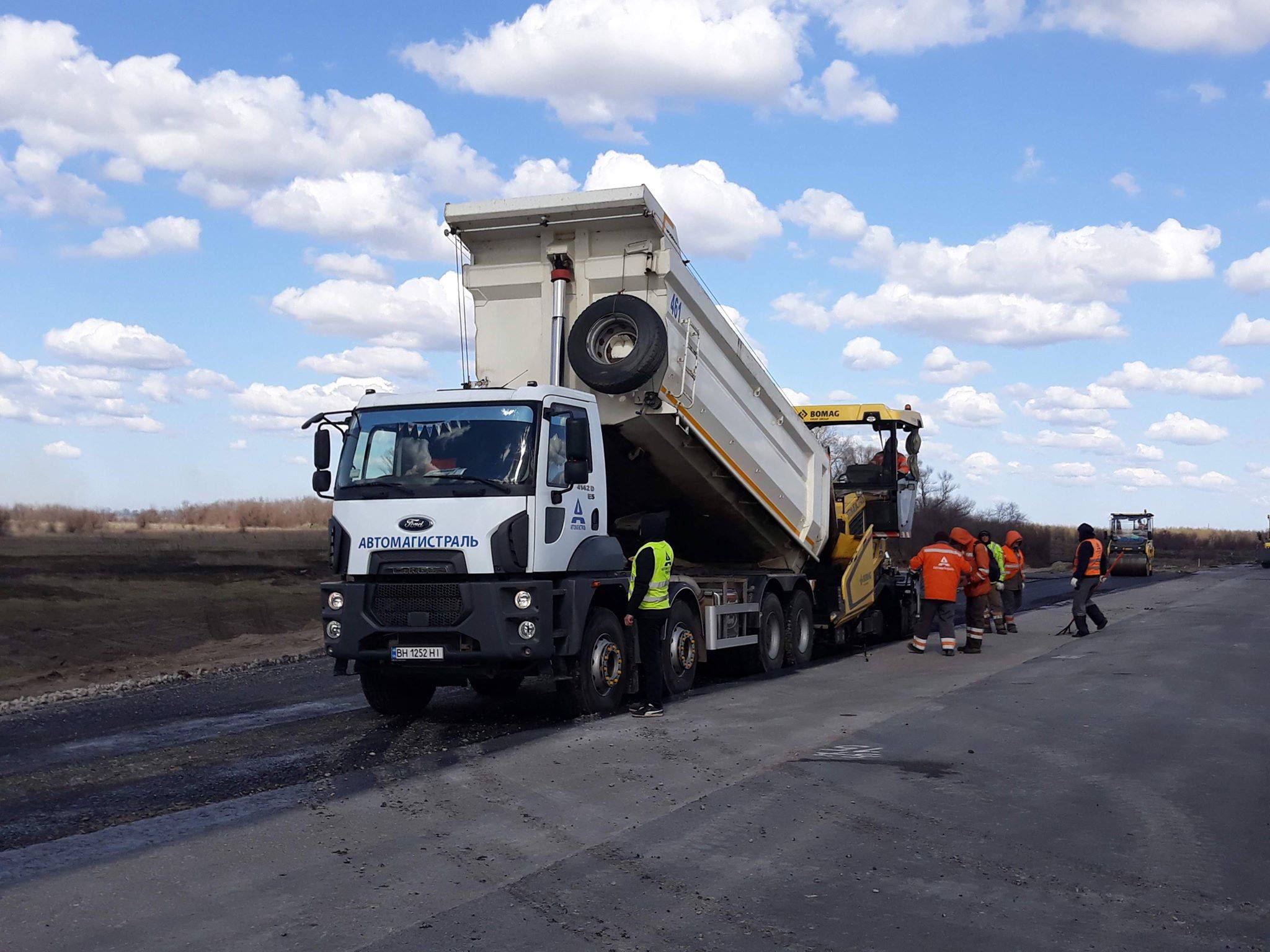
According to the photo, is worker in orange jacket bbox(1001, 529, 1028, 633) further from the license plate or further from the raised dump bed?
the license plate

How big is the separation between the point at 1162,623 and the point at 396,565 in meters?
13.6

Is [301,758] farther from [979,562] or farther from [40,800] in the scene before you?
[979,562]

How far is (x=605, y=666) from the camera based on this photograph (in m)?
10.1

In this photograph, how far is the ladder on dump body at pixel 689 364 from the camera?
11070 millimetres

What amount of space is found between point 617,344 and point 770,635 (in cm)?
440

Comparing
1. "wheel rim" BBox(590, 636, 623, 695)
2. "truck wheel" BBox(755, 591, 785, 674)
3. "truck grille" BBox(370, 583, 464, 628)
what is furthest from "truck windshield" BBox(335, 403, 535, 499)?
"truck wheel" BBox(755, 591, 785, 674)

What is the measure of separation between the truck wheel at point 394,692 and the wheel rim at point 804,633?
519 centimetres

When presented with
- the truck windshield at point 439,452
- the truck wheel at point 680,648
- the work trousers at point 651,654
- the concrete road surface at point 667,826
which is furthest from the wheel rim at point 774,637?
the truck windshield at point 439,452

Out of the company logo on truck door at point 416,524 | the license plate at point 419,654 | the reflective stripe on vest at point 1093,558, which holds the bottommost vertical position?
the license plate at point 419,654

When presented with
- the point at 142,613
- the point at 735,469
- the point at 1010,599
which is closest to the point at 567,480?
the point at 735,469

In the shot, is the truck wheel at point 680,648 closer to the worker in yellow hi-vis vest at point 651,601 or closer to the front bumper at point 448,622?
the worker in yellow hi-vis vest at point 651,601

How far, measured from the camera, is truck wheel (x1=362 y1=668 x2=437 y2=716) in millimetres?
10203

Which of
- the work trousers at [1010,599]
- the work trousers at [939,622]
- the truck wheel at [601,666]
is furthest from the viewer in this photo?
the work trousers at [1010,599]

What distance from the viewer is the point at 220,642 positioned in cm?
1923
